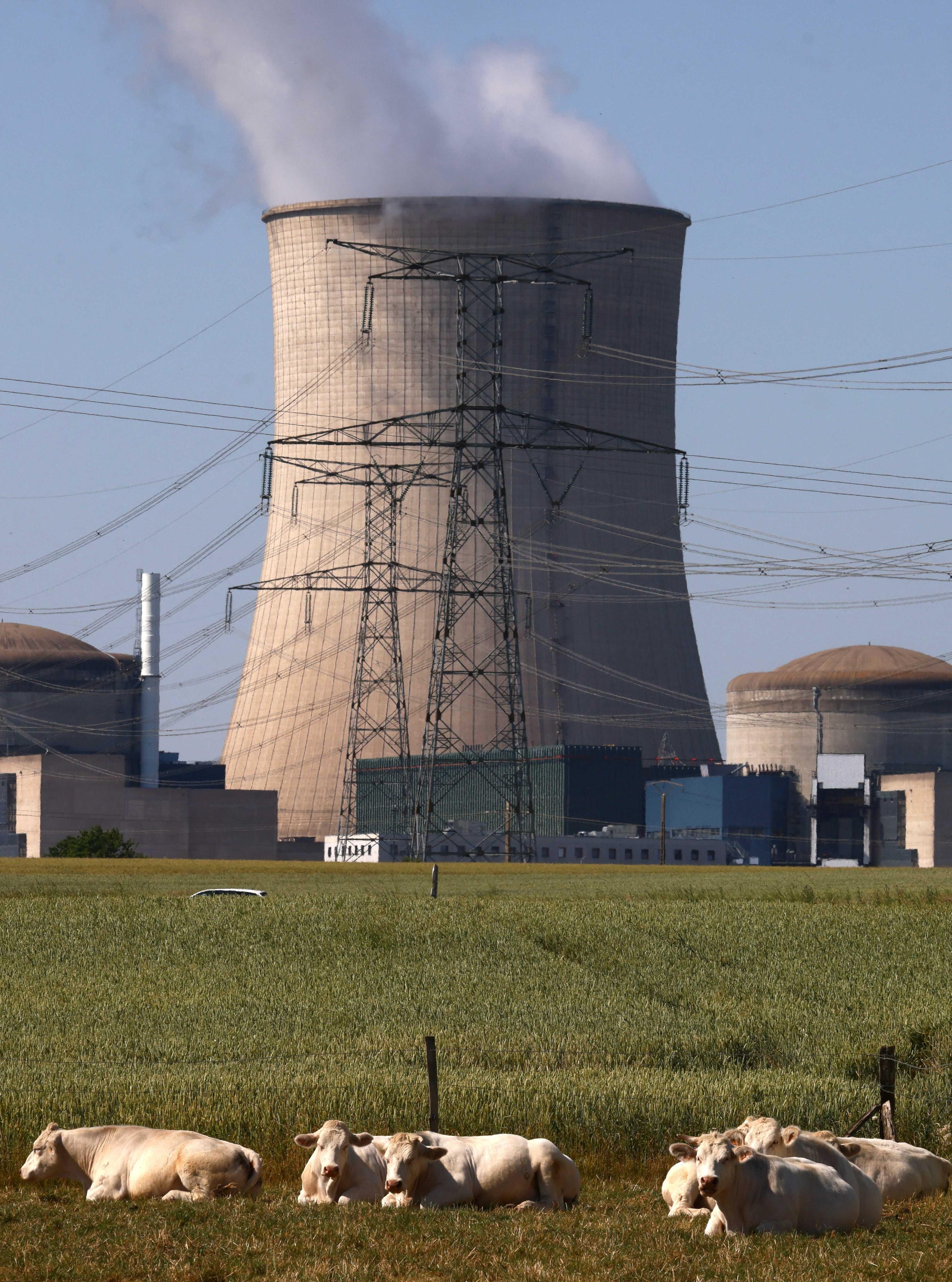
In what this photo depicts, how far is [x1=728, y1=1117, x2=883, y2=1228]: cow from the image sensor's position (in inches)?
360

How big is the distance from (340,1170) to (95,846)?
46.3m

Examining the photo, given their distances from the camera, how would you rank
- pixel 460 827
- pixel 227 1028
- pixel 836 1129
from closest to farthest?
1. pixel 836 1129
2. pixel 227 1028
3. pixel 460 827

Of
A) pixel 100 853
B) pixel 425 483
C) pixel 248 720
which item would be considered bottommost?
pixel 100 853

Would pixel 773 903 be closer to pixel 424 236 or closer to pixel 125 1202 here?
pixel 125 1202

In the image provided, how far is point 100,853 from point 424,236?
21031 mm

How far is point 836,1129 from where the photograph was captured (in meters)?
11.2

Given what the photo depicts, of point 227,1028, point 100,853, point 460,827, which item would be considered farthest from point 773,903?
point 460,827

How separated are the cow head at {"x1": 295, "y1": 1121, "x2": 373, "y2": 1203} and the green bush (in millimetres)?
43995

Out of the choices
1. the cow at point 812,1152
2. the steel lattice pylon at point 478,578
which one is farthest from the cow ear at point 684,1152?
the steel lattice pylon at point 478,578

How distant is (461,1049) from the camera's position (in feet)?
44.0

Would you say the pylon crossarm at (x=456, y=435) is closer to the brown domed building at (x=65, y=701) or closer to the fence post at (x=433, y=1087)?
the brown domed building at (x=65, y=701)

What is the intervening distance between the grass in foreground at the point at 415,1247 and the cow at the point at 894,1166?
503mm

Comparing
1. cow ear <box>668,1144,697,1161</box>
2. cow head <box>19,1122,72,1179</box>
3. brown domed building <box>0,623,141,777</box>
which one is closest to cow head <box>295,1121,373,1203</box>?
cow head <box>19,1122,72,1179</box>

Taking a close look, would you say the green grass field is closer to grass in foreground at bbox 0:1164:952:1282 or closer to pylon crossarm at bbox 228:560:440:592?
grass in foreground at bbox 0:1164:952:1282
